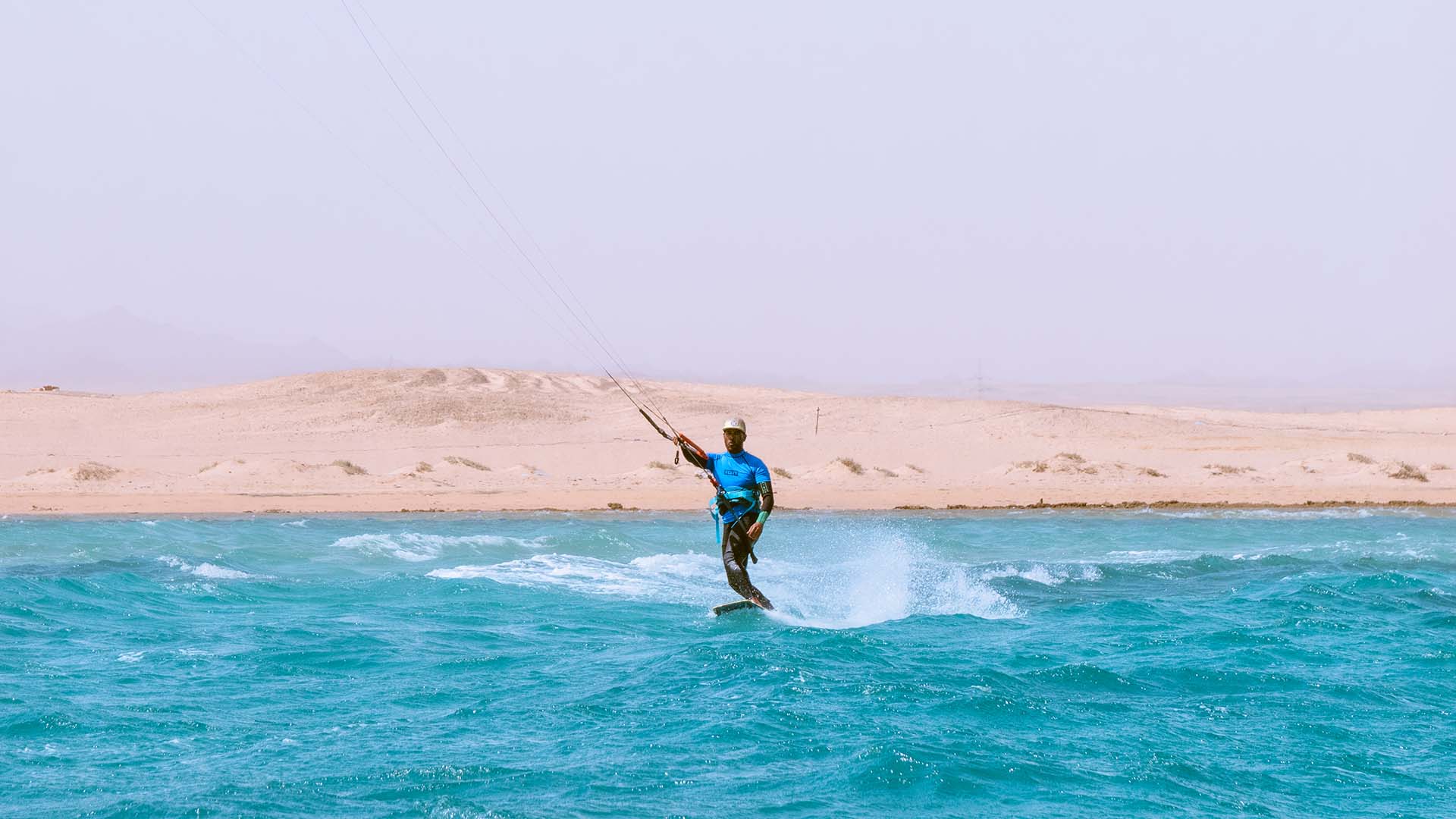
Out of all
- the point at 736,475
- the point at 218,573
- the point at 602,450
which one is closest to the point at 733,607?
the point at 736,475

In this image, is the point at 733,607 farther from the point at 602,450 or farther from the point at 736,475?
the point at 602,450

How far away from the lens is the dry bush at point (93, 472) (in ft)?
113

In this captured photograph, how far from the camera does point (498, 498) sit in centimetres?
3177

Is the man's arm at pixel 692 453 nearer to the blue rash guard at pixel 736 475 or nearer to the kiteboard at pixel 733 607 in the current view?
the blue rash guard at pixel 736 475

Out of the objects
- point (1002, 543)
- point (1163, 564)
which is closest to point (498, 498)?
point (1002, 543)

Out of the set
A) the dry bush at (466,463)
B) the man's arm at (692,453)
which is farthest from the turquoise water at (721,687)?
the dry bush at (466,463)

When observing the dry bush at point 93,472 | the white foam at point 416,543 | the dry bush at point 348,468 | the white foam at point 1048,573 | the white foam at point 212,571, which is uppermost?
the white foam at point 1048,573

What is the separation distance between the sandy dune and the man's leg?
17.0 metres

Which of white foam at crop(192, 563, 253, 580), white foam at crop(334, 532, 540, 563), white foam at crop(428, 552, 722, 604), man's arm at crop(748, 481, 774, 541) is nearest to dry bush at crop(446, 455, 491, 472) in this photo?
white foam at crop(334, 532, 540, 563)

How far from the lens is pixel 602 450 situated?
45219 mm

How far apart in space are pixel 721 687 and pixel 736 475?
10.7 ft

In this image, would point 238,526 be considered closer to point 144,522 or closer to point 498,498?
point 144,522

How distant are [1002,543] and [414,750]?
15753mm

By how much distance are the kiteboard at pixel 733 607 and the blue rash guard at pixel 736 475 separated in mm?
1008
